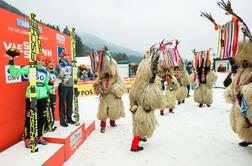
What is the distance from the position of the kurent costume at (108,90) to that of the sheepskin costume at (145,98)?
3.45ft

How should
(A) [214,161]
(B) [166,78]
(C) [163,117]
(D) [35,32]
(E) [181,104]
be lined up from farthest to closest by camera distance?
(E) [181,104] → (B) [166,78] → (C) [163,117] → (A) [214,161] → (D) [35,32]

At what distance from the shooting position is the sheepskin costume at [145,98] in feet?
10.2

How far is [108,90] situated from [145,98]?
1354 mm

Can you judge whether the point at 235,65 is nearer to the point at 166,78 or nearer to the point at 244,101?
the point at 244,101

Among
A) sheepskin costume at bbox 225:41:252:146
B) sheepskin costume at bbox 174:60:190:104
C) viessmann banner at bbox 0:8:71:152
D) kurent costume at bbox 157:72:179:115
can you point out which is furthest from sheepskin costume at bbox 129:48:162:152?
sheepskin costume at bbox 174:60:190:104

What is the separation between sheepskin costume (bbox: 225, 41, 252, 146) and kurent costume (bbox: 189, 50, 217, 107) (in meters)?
3.37

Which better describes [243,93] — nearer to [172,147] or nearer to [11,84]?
[172,147]

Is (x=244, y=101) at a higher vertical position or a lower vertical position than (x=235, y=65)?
lower

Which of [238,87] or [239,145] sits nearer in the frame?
[238,87]

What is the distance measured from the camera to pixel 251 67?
281cm

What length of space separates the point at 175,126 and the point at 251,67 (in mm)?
2251

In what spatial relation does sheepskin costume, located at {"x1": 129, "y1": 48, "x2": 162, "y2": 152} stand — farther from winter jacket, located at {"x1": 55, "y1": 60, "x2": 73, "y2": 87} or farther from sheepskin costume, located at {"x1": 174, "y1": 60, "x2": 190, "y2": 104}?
sheepskin costume, located at {"x1": 174, "y1": 60, "x2": 190, "y2": 104}

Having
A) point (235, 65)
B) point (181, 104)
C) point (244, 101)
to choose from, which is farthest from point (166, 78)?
point (244, 101)

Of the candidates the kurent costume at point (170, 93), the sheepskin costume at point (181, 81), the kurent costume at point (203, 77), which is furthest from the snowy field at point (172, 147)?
the sheepskin costume at point (181, 81)
